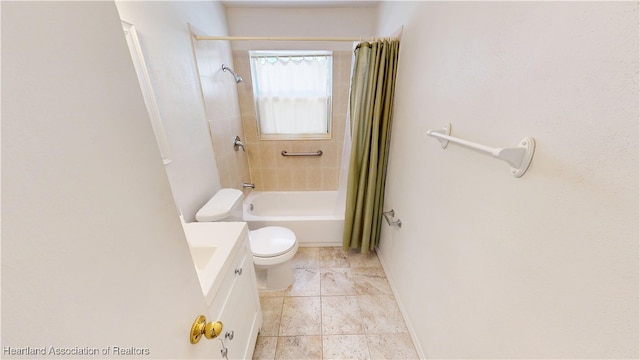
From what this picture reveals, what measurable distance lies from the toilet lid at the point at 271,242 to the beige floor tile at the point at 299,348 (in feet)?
1.72

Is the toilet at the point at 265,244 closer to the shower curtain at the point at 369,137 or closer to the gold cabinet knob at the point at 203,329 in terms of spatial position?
the shower curtain at the point at 369,137

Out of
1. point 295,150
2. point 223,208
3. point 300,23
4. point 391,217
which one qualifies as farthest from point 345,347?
point 300,23

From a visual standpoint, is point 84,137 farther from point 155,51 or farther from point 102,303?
point 155,51

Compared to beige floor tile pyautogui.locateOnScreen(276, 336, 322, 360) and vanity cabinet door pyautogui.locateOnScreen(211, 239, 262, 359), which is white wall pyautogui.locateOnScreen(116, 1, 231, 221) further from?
beige floor tile pyautogui.locateOnScreen(276, 336, 322, 360)

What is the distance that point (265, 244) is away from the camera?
Answer: 161cm

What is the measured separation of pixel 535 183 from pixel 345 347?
1.31 meters

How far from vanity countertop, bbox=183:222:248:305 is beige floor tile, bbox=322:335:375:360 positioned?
0.85 m

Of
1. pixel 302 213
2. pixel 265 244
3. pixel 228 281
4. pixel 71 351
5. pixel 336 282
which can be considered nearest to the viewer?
pixel 71 351

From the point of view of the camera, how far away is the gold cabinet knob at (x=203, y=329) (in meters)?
0.55

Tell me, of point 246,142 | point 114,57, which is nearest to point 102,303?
point 114,57

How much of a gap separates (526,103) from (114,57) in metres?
0.92

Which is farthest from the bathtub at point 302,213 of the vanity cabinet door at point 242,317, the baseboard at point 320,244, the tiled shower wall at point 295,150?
the vanity cabinet door at point 242,317

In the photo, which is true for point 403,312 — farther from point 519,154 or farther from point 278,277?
point 519,154

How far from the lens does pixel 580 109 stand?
1.51 feet
